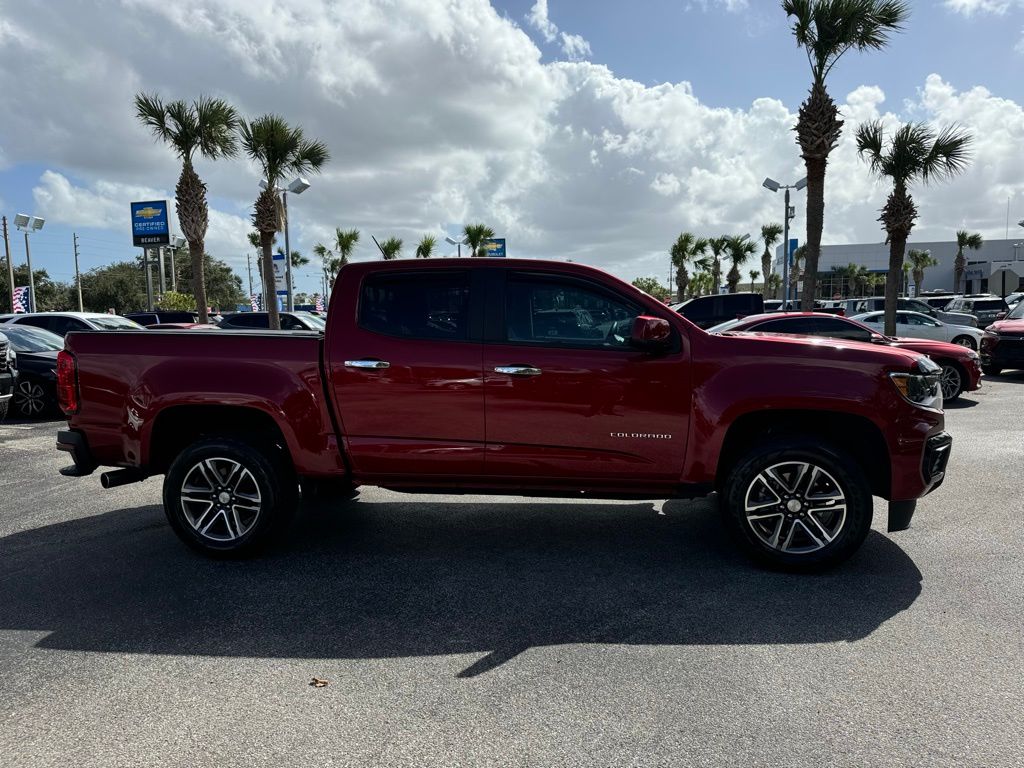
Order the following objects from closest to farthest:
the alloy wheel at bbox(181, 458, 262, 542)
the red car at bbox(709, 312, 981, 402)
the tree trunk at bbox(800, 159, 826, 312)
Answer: the alloy wheel at bbox(181, 458, 262, 542) → the red car at bbox(709, 312, 981, 402) → the tree trunk at bbox(800, 159, 826, 312)

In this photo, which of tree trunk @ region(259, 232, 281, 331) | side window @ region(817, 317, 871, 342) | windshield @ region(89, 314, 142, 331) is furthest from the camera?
tree trunk @ region(259, 232, 281, 331)

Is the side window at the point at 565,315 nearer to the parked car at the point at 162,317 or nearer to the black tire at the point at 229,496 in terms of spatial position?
the black tire at the point at 229,496

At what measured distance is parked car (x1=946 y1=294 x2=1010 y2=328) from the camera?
25.2 meters

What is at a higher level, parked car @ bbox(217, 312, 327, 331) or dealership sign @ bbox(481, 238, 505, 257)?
dealership sign @ bbox(481, 238, 505, 257)

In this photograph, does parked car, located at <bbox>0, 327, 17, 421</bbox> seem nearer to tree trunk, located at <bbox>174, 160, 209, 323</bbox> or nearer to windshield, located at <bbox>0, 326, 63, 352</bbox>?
windshield, located at <bbox>0, 326, 63, 352</bbox>

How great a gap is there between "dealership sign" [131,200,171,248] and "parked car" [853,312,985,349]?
35.6m

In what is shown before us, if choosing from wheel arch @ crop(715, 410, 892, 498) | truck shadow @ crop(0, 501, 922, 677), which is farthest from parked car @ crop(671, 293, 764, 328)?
wheel arch @ crop(715, 410, 892, 498)

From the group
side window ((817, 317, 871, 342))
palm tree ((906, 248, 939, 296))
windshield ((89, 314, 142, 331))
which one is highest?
palm tree ((906, 248, 939, 296))

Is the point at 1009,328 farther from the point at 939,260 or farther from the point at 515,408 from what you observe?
the point at 939,260

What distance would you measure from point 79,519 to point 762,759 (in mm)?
5306

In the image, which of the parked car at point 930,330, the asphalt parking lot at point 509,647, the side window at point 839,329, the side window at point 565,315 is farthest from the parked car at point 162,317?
the side window at point 565,315

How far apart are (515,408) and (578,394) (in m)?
0.40

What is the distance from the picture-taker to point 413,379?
442cm

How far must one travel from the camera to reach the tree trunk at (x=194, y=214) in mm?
22688
